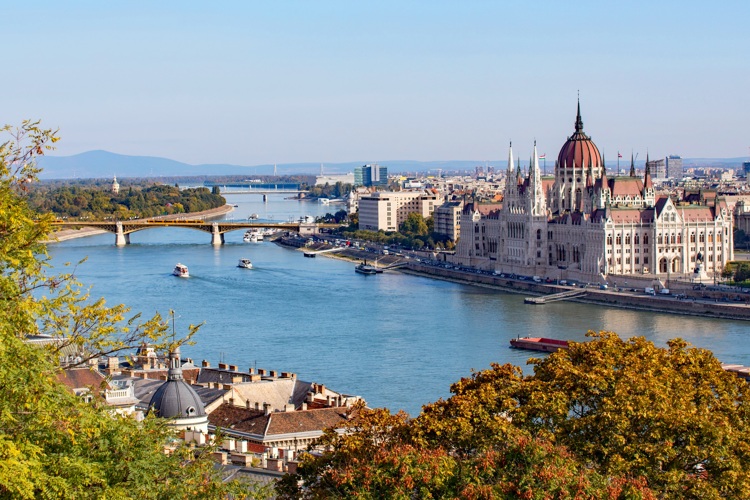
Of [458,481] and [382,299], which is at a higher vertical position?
[458,481]

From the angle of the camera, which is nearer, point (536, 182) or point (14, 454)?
point (14, 454)

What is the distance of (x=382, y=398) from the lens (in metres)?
26.3

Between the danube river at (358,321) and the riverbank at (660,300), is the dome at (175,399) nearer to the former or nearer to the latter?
the danube river at (358,321)

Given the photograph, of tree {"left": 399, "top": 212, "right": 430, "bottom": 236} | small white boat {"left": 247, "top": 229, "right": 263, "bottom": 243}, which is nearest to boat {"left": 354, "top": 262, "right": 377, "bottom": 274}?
tree {"left": 399, "top": 212, "right": 430, "bottom": 236}

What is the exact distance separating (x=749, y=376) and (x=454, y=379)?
593 centimetres

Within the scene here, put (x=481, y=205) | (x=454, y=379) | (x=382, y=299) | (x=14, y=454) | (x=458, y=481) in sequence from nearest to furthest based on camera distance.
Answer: (x=14, y=454), (x=458, y=481), (x=454, y=379), (x=382, y=299), (x=481, y=205)

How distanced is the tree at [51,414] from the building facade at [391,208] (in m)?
86.0

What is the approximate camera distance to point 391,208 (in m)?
97.4

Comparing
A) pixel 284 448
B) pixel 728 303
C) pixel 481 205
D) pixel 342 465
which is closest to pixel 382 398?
pixel 284 448

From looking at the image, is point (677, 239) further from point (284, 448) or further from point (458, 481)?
point (458, 481)

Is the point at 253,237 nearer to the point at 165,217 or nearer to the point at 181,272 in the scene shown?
the point at 165,217

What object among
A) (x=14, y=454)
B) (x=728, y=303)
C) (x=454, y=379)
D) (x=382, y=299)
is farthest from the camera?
(x=382, y=299)

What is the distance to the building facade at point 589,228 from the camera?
190 ft

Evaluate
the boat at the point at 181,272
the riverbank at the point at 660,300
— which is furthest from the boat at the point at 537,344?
the boat at the point at 181,272
